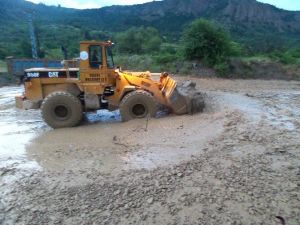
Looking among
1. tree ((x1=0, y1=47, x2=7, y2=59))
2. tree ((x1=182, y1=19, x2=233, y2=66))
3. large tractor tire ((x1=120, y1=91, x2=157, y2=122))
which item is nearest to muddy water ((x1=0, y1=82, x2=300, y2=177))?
large tractor tire ((x1=120, y1=91, x2=157, y2=122))

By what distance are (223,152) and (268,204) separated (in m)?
2.23

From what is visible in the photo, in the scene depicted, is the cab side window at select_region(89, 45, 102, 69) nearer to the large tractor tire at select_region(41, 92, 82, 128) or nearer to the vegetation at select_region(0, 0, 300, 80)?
the large tractor tire at select_region(41, 92, 82, 128)

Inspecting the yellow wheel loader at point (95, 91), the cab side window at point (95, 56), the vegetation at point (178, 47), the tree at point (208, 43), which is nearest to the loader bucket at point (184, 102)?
the yellow wheel loader at point (95, 91)

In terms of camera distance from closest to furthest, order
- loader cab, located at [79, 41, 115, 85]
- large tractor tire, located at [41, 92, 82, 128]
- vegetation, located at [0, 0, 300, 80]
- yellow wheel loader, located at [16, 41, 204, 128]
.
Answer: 1. loader cab, located at [79, 41, 115, 85]
2. yellow wheel loader, located at [16, 41, 204, 128]
3. large tractor tire, located at [41, 92, 82, 128]
4. vegetation, located at [0, 0, 300, 80]

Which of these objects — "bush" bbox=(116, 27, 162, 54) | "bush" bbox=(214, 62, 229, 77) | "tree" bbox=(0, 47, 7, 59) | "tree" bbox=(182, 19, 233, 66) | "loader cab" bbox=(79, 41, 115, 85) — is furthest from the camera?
"tree" bbox=(0, 47, 7, 59)

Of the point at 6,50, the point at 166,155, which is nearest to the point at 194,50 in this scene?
the point at 166,155

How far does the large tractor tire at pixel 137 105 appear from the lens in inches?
429

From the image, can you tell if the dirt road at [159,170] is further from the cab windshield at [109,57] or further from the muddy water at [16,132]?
the cab windshield at [109,57]

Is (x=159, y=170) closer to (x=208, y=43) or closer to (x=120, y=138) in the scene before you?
(x=120, y=138)

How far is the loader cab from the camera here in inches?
427

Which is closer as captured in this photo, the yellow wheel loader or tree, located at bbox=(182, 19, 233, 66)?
the yellow wheel loader

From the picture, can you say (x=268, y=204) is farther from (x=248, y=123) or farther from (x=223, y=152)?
(x=248, y=123)

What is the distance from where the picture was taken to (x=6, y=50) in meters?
45.6

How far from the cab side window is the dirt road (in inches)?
69.2
